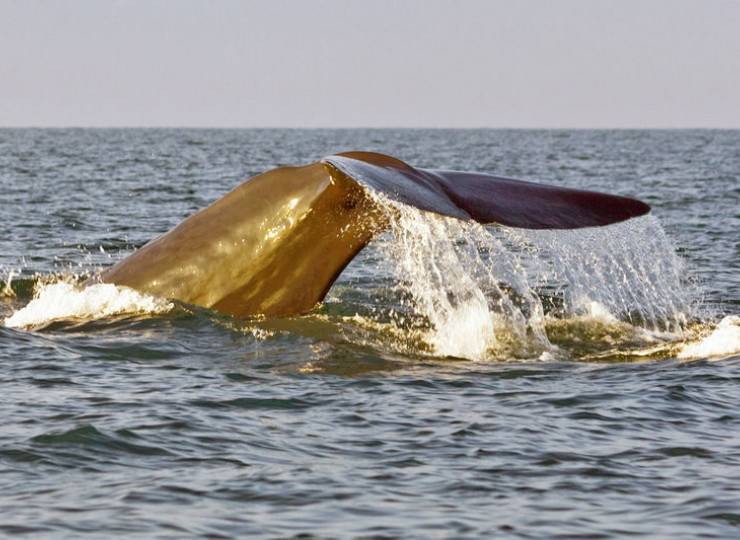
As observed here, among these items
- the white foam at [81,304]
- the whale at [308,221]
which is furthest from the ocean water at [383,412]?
the whale at [308,221]

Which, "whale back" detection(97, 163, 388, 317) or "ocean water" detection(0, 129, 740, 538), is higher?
"whale back" detection(97, 163, 388, 317)

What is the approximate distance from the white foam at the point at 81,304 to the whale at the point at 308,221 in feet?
0.36

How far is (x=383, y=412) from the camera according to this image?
8.16 metres

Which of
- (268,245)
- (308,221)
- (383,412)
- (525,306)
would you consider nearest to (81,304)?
(268,245)

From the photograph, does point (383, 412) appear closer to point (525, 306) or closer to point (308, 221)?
point (308, 221)

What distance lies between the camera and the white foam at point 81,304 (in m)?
10.2

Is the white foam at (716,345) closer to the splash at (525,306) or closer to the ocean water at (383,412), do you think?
the ocean water at (383,412)

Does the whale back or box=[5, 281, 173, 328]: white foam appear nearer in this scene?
the whale back

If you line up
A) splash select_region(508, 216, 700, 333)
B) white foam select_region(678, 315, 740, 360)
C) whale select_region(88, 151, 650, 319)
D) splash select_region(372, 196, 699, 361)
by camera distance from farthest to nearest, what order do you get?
white foam select_region(678, 315, 740, 360), splash select_region(508, 216, 700, 333), splash select_region(372, 196, 699, 361), whale select_region(88, 151, 650, 319)

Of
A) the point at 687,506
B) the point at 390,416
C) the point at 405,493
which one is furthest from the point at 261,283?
the point at 687,506

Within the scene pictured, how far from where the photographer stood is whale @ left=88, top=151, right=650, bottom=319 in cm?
845

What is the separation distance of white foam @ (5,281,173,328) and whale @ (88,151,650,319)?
0.11m

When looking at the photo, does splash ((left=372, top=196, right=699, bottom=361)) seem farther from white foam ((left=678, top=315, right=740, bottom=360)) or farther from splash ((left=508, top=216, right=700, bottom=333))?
white foam ((left=678, top=315, right=740, bottom=360))

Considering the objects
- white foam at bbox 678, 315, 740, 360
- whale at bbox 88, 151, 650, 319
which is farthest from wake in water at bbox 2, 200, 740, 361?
whale at bbox 88, 151, 650, 319
